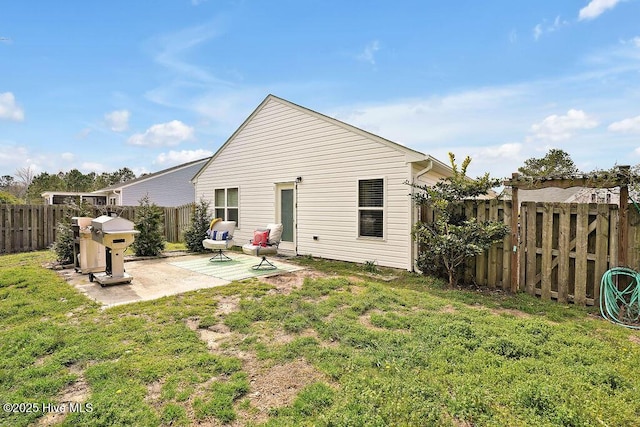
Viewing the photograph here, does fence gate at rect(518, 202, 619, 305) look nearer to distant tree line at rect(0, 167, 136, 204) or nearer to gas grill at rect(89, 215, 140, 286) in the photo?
gas grill at rect(89, 215, 140, 286)

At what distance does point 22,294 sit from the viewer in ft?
16.5

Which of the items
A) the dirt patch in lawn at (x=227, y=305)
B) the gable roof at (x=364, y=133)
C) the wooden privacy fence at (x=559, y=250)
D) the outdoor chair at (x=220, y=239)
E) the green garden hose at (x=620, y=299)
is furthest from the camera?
the outdoor chair at (x=220, y=239)

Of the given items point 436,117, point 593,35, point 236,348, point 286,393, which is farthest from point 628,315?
point 436,117

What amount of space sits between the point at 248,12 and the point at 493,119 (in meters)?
8.44

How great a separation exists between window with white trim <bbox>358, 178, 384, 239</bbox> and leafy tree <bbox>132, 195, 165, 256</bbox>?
19.1 ft

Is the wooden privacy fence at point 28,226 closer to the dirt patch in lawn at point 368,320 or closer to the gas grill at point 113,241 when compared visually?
the gas grill at point 113,241

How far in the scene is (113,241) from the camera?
565 cm

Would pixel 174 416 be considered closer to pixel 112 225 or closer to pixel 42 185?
pixel 112 225

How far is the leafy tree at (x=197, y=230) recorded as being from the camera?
10.2 metres

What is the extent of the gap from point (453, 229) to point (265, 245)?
4149 millimetres

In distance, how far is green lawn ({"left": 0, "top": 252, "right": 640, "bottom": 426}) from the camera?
7.27 feet


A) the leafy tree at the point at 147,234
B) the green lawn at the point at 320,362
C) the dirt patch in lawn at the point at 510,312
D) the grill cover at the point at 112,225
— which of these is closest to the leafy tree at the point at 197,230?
the leafy tree at the point at 147,234

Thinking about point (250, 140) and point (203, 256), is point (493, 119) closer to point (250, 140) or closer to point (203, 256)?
point (250, 140)

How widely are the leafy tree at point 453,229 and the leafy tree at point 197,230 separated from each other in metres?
6.99
